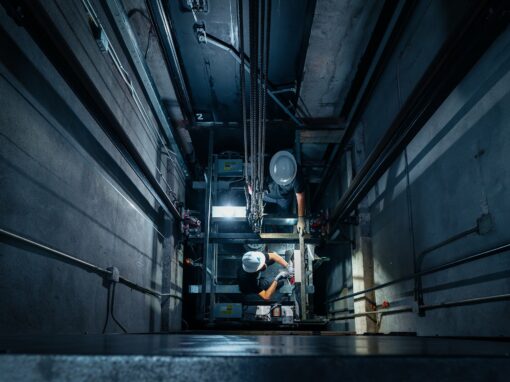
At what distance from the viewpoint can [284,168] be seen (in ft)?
22.7

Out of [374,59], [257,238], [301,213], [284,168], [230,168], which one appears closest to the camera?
[374,59]

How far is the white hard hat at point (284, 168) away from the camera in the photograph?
6.89 meters

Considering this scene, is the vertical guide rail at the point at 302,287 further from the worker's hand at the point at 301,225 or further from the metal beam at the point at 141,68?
the metal beam at the point at 141,68

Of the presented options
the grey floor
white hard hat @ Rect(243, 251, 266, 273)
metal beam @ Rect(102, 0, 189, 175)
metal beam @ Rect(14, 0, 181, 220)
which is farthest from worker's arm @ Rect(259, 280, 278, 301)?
the grey floor

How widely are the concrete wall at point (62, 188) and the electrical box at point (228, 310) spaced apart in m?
2.00

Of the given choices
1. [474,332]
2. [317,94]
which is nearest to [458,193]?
[474,332]

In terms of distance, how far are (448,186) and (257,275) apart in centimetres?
471

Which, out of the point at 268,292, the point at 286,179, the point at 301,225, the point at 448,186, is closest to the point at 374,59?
the point at 286,179

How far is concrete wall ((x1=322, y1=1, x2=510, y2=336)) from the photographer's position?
2.65 m

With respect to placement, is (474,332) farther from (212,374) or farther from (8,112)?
(8,112)

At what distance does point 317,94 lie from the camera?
6547 mm

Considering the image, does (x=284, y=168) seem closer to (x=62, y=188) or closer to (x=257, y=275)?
(x=257, y=275)

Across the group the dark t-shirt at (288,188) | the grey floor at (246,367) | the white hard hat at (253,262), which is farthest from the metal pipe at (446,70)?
the white hard hat at (253,262)

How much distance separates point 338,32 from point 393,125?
202 cm
